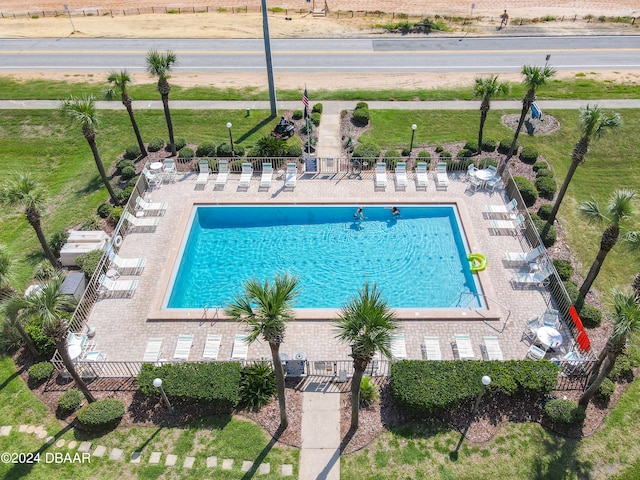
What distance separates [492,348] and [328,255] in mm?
9818

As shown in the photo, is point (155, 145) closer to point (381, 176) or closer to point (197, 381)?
point (381, 176)

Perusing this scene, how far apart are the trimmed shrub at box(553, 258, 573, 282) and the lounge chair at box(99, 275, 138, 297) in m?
21.7

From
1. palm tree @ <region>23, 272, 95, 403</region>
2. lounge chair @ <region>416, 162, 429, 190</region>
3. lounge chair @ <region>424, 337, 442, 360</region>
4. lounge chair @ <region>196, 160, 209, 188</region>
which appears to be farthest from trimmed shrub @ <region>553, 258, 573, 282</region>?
palm tree @ <region>23, 272, 95, 403</region>

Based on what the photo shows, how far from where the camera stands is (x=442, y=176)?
96.8 feet

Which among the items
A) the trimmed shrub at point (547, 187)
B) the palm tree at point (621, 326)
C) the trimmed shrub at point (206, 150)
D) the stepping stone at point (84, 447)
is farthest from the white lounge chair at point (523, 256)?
the stepping stone at point (84, 447)

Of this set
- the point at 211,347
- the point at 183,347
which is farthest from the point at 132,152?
the point at 211,347

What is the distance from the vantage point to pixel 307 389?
1903 centimetres

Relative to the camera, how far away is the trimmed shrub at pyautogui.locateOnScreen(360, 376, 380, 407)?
60.2ft

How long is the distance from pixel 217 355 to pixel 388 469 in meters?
8.49

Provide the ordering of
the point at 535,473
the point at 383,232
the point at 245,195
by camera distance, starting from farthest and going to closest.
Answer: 1. the point at 245,195
2. the point at 383,232
3. the point at 535,473

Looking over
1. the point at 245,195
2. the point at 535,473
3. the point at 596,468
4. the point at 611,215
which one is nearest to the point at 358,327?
the point at 535,473

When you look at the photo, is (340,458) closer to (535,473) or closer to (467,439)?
(467,439)

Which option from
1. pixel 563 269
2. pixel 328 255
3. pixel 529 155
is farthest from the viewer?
pixel 529 155

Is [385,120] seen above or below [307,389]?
above
